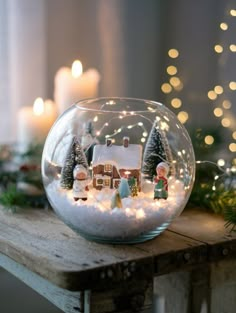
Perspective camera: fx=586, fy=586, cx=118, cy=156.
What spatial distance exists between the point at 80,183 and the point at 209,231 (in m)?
0.22

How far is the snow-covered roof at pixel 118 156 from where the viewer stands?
0.80 metres

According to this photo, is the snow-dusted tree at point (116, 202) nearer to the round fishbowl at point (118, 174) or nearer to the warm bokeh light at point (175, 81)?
the round fishbowl at point (118, 174)

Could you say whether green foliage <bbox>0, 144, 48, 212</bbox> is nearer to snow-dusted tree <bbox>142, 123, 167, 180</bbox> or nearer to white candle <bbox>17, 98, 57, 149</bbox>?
white candle <bbox>17, 98, 57, 149</bbox>

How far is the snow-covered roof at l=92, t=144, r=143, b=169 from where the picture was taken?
796 mm

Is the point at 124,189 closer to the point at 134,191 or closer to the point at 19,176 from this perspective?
the point at 134,191

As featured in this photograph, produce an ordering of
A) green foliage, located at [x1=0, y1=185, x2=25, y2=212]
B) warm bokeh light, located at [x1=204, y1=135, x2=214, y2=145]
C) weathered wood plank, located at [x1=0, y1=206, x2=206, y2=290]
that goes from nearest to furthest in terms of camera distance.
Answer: weathered wood plank, located at [x1=0, y1=206, x2=206, y2=290], green foliage, located at [x1=0, y1=185, x2=25, y2=212], warm bokeh light, located at [x1=204, y1=135, x2=214, y2=145]

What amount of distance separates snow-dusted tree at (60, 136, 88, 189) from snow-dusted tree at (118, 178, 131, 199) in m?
0.05

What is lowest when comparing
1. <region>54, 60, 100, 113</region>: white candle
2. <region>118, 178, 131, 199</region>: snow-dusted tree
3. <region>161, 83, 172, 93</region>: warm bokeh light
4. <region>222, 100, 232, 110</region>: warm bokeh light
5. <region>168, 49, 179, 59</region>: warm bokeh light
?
<region>118, 178, 131, 199</region>: snow-dusted tree

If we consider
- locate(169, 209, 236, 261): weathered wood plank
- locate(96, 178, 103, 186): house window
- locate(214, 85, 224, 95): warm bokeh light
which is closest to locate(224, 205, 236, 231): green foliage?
locate(169, 209, 236, 261): weathered wood plank

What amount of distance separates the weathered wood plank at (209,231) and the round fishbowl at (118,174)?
70 mm

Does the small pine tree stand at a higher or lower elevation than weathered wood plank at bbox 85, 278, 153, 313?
higher

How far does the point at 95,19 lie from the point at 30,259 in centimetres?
82

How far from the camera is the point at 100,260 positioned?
2.36 ft

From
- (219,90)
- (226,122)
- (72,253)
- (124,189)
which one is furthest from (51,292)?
(219,90)
